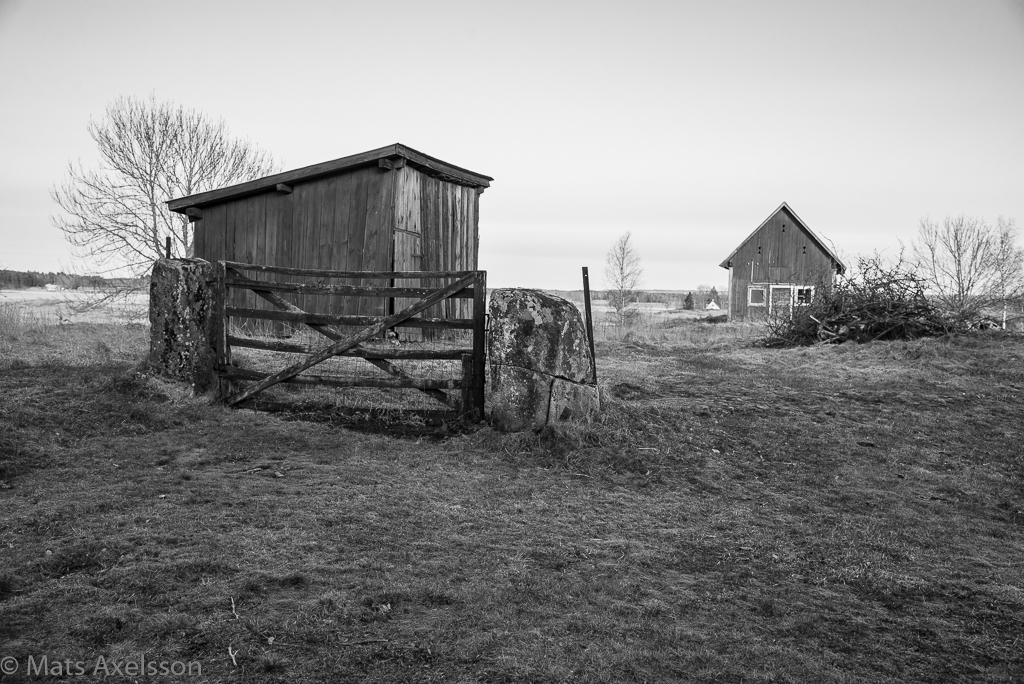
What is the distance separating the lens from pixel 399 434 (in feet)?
24.1

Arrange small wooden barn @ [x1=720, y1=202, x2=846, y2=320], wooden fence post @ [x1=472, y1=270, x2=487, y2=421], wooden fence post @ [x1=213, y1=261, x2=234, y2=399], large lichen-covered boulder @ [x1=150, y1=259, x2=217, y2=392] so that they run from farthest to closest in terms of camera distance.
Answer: small wooden barn @ [x1=720, y1=202, x2=846, y2=320], wooden fence post @ [x1=213, y1=261, x2=234, y2=399], large lichen-covered boulder @ [x1=150, y1=259, x2=217, y2=392], wooden fence post @ [x1=472, y1=270, x2=487, y2=421]

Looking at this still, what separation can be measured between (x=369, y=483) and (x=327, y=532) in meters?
1.16

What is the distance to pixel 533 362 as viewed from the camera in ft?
23.8

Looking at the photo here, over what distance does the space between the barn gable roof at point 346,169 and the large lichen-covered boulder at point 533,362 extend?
24.9 ft

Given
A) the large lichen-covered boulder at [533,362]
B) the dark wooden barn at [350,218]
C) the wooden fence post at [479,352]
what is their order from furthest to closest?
the dark wooden barn at [350,218]
the wooden fence post at [479,352]
the large lichen-covered boulder at [533,362]

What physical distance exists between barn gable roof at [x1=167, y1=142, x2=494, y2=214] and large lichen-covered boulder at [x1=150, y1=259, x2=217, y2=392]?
6315 mm

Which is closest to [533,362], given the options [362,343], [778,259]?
[362,343]

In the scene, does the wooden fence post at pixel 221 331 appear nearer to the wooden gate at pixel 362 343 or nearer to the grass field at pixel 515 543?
the wooden gate at pixel 362 343

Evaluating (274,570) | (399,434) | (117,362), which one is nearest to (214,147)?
(117,362)

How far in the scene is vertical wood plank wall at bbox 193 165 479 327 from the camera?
559 inches

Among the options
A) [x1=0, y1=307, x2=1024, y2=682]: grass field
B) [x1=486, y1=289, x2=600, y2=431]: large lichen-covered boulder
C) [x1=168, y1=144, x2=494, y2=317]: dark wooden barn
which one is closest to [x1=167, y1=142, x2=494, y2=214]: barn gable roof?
[x1=168, y1=144, x2=494, y2=317]: dark wooden barn

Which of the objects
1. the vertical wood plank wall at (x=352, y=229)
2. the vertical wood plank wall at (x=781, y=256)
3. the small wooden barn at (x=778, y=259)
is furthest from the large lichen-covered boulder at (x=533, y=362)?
the vertical wood plank wall at (x=781, y=256)

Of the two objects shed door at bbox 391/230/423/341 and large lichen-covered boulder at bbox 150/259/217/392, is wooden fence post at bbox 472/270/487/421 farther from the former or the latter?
shed door at bbox 391/230/423/341

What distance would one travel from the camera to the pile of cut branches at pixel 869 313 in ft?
51.2
